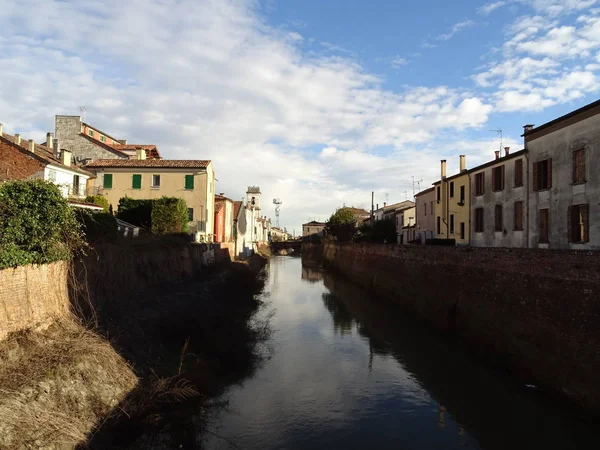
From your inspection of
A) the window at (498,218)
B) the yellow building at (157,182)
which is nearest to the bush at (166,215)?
the yellow building at (157,182)

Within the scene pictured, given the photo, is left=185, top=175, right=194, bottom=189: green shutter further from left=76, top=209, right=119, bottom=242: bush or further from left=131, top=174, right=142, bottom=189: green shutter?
left=76, top=209, right=119, bottom=242: bush

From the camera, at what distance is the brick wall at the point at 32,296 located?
26.7 ft

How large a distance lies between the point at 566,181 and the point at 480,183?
31.5 ft

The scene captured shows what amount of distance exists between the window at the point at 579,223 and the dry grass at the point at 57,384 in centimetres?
1640

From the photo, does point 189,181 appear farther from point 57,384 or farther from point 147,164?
point 57,384

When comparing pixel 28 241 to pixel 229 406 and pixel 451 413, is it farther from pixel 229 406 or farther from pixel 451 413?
pixel 451 413

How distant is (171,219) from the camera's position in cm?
2503

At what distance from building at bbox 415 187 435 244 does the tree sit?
605 inches

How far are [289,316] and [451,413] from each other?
521 inches

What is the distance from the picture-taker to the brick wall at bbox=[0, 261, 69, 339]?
8.14 metres

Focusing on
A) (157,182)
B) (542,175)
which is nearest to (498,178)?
(542,175)

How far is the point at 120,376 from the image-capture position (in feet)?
31.4

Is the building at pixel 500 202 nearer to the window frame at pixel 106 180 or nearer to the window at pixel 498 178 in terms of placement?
the window at pixel 498 178

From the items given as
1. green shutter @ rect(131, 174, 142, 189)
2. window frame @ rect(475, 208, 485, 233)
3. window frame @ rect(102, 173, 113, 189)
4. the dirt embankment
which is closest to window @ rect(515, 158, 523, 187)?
window frame @ rect(475, 208, 485, 233)
